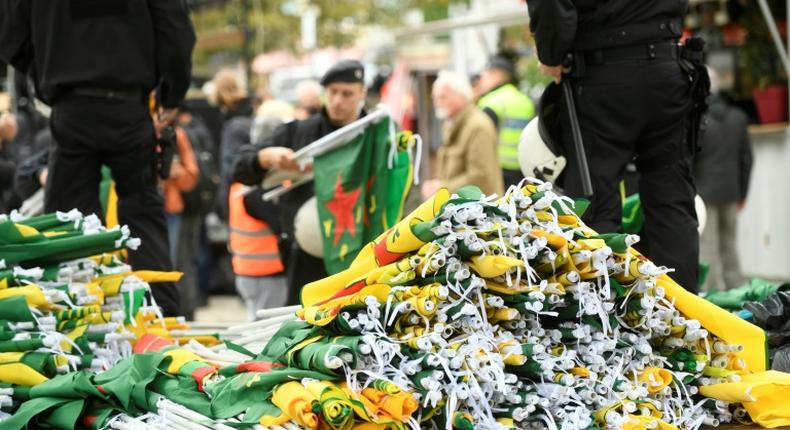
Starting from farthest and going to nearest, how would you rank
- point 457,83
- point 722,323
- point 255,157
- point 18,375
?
point 457,83 < point 255,157 < point 18,375 < point 722,323

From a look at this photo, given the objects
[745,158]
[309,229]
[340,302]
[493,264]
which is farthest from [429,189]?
[493,264]

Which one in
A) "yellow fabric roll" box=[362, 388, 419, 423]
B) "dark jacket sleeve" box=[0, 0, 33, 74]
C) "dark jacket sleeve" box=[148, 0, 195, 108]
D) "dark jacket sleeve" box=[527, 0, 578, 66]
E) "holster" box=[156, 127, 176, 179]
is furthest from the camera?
"holster" box=[156, 127, 176, 179]

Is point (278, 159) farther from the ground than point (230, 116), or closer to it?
farther from the ground

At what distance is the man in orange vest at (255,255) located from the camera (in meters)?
7.86

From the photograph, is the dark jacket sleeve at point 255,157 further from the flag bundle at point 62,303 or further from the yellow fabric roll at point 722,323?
the yellow fabric roll at point 722,323

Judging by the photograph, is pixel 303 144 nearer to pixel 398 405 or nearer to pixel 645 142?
pixel 645 142

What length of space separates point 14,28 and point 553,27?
258 centimetres

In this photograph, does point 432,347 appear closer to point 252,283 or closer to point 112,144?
point 112,144

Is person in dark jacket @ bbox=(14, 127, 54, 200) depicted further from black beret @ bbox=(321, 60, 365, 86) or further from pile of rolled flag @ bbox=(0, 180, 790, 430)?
pile of rolled flag @ bbox=(0, 180, 790, 430)

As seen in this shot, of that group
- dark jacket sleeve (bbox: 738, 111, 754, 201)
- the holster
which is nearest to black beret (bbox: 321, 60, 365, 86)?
the holster

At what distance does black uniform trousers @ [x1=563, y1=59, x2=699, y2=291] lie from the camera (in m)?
5.21

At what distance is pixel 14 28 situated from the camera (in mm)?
6121

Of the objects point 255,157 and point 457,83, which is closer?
point 255,157

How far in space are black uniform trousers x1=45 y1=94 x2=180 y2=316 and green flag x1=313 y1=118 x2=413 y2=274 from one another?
821mm
